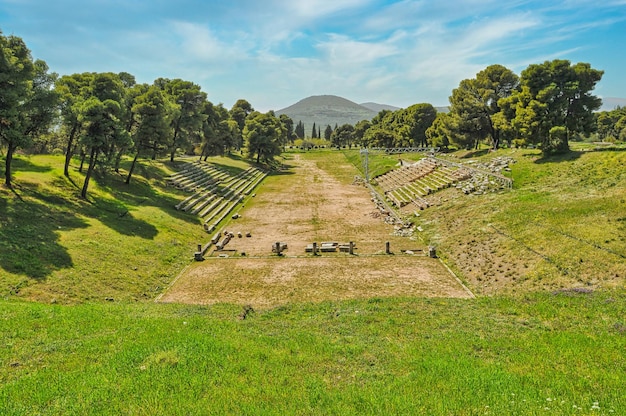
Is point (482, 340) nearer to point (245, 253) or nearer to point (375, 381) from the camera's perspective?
point (375, 381)

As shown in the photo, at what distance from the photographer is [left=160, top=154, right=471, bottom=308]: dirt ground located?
19.2 m

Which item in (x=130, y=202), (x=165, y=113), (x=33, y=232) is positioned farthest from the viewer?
(x=165, y=113)

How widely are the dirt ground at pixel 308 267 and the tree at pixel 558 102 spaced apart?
21.1 metres

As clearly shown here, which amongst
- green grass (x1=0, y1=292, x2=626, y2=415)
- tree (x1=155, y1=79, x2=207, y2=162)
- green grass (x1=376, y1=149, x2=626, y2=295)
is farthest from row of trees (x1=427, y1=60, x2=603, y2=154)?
tree (x1=155, y1=79, x2=207, y2=162)

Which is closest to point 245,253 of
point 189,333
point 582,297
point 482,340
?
point 189,333

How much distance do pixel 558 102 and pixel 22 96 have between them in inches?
1935

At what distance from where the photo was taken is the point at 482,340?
447 inches

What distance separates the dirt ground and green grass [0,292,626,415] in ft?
14.7

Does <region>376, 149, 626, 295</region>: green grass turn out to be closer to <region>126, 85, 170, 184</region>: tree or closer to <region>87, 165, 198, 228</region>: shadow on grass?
<region>87, 165, 198, 228</region>: shadow on grass

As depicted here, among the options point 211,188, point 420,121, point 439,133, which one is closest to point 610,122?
point 420,121

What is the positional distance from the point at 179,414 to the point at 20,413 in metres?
3.27

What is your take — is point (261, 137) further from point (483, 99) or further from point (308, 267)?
point (308, 267)

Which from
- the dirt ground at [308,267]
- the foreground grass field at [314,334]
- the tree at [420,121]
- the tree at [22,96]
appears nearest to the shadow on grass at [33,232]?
the foreground grass field at [314,334]

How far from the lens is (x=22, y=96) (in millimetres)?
22312
